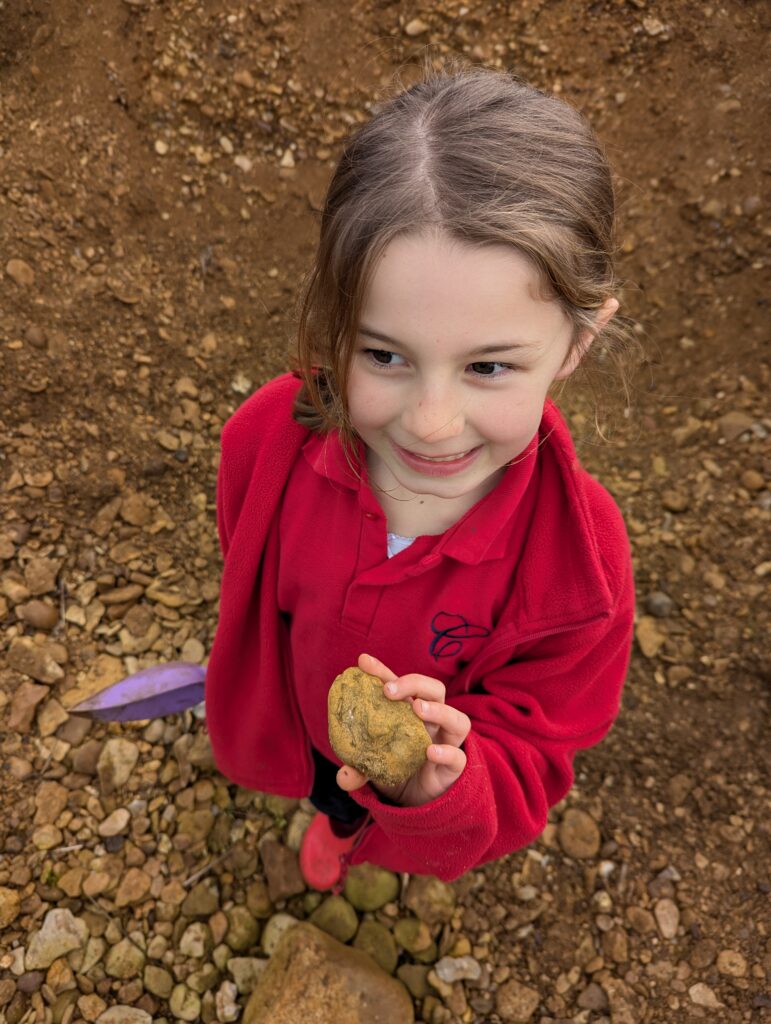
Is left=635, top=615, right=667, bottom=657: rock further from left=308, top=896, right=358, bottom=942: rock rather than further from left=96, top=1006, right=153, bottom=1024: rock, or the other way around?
left=96, top=1006, right=153, bottom=1024: rock

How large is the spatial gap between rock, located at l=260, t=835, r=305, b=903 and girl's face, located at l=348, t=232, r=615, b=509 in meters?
1.73

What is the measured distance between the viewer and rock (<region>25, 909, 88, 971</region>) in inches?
86.0

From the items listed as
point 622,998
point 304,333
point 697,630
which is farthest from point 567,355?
point 622,998

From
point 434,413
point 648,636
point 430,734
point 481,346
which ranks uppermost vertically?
point 481,346

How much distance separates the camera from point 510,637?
1.51 meters

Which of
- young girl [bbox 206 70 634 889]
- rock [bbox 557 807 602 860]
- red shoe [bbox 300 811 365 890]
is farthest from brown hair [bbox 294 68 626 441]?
rock [bbox 557 807 602 860]

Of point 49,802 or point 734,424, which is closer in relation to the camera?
point 49,802

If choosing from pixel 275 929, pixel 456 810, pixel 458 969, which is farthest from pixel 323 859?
pixel 456 810

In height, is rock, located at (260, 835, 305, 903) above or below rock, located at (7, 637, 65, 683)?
below

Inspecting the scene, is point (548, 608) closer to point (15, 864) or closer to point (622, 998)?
point (622, 998)

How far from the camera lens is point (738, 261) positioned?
10.4ft

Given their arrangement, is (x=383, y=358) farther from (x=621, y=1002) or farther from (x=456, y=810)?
(x=621, y=1002)

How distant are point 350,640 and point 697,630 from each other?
70.1 inches

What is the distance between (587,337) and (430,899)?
2003mm
